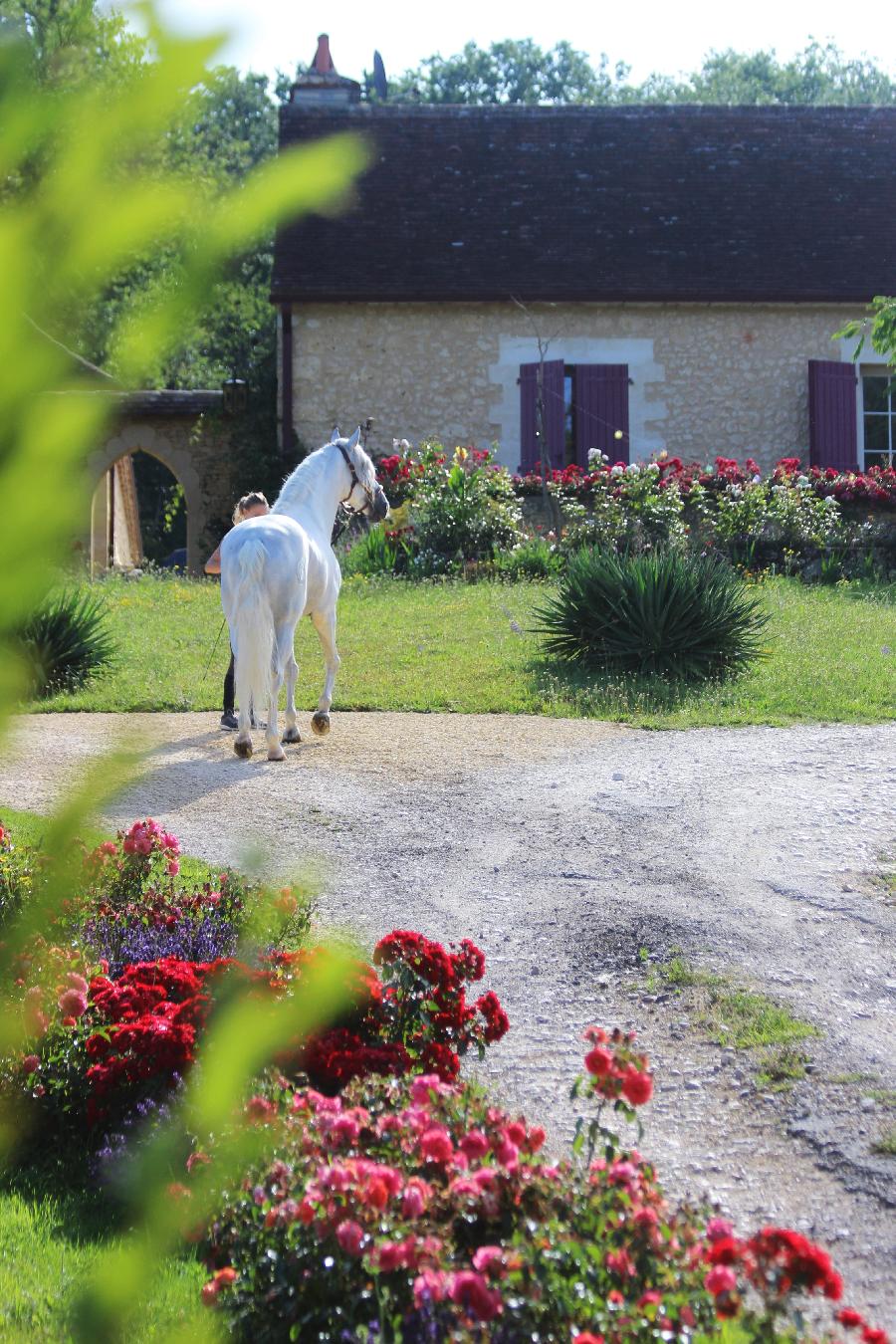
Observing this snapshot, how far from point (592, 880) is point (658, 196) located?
1805 cm

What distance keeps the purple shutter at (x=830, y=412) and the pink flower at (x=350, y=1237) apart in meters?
18.8

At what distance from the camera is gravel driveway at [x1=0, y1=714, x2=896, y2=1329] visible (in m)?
3.53

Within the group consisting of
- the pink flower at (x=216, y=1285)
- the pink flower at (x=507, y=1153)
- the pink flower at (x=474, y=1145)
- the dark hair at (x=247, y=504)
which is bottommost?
the pink flower at (x=216, y=1285)

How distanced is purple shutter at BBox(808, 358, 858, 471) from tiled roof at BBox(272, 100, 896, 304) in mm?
1046

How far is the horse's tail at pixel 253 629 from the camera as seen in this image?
7797 mm

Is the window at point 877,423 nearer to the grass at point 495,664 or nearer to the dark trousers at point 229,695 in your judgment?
the grass at point 495,664

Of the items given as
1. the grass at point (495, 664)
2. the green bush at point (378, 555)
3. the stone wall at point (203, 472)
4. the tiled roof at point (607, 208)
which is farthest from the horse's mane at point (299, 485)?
the stone wall at point (203, 472)

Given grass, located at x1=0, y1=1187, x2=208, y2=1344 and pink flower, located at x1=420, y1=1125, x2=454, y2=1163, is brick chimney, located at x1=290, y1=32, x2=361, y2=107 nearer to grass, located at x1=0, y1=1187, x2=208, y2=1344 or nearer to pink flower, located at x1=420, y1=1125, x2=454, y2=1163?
grass, located at x1=0, y1=1187, x2=208, y2=1344

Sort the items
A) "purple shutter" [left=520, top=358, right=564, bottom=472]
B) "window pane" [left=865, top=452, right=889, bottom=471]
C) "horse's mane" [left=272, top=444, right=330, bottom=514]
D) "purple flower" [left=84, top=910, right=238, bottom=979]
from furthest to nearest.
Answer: "window pane" [left=865, top=452, right=889, bottom=471] → "purple shutter" [left=520, top=358, right=564, bottom=472] → "horse's mane" [left=272, top=444, right=330, bottom=514] → "purple flower" [left=84, top=910, right=238, bottom=979]

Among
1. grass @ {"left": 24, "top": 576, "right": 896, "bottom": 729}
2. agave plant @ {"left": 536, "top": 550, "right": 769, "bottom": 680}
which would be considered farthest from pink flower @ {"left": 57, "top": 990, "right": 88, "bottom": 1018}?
agave plant @ {"left": 536, "top": 550, "right": 769, "bottom": 680}

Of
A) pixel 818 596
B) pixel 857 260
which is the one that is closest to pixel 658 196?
pixel 857 260

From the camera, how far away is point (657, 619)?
11266mm

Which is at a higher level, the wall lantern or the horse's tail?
the wall lantern

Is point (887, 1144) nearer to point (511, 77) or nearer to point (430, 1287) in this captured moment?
point (430, 1287)
